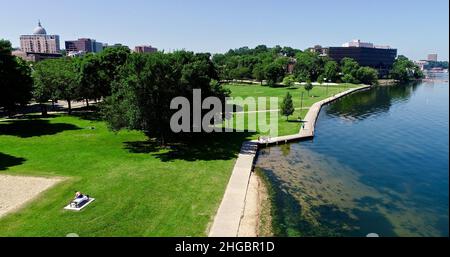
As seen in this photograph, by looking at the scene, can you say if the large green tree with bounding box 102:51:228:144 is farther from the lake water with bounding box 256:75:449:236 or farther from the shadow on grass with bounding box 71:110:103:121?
the shadow on grass with bounding box 71:110:103:121

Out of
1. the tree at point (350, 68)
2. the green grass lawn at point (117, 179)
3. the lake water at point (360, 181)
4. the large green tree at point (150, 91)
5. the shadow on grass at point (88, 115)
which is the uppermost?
the tree at point (350, 68)

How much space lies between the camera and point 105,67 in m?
67.8

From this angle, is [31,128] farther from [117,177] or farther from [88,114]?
[117,177]

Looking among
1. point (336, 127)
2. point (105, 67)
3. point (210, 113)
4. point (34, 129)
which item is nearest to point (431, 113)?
point (336, 127)

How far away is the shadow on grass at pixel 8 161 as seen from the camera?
113 ft

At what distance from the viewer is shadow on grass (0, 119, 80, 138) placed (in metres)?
49.3

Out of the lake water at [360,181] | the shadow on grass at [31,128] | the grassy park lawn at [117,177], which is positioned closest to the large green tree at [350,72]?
the lake water at [360,181]

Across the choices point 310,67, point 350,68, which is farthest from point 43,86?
point 350,68

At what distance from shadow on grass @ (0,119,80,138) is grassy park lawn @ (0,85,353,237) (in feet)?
0.47

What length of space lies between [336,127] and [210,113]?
92.2 feet
